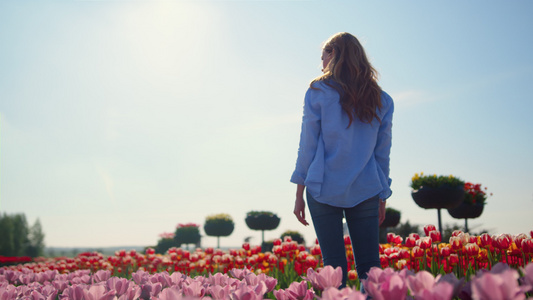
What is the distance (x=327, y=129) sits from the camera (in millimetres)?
2980

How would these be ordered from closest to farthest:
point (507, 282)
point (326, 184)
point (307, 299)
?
point (507, 282) < point (307, 299) < point (326, 184)

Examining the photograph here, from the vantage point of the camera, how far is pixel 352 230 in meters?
2.93

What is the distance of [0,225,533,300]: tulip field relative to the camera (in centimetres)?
116

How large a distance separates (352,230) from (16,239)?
1576 inches

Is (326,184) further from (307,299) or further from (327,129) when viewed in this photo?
(307,299)

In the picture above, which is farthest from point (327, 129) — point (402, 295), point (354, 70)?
point (402, 295)

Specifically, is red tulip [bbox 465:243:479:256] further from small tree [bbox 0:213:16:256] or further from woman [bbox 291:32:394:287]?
small tree [bbox 0:213:16:256]

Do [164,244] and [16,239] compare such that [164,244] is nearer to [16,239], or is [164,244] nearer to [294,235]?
[294,235]

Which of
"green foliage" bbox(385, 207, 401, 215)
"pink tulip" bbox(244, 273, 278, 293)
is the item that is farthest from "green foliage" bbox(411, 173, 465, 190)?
"pink tulip" bbox(244, 273, 278, 293)

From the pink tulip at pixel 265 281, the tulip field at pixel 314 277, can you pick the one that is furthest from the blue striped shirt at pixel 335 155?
the pink tulip at pixel 265 281

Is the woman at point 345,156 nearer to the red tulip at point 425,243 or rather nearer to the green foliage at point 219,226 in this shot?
the red tulip at point 425,243

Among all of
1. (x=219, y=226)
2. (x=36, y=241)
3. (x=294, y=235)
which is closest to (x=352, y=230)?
(x=294, y=235)

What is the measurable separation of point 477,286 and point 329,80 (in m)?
2.23

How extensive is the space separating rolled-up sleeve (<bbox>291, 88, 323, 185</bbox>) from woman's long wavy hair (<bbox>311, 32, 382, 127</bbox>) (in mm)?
177
